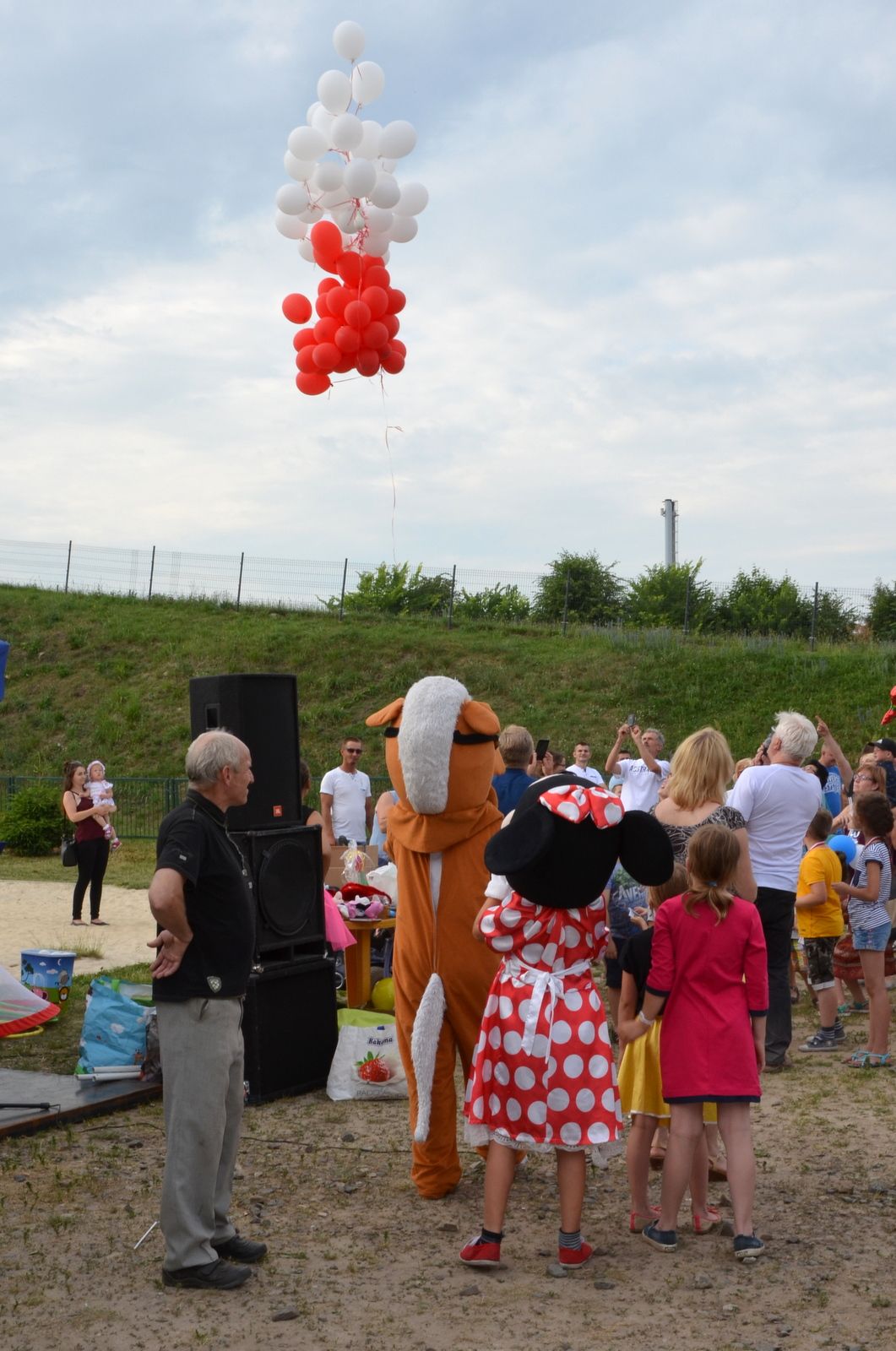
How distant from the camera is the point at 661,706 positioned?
2180 centimetres

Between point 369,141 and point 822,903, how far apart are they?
16.7 ft

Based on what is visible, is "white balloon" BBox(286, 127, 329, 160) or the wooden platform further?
"white balloon" BBox(286, 127, 329, 160)

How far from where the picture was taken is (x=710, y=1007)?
407 cm

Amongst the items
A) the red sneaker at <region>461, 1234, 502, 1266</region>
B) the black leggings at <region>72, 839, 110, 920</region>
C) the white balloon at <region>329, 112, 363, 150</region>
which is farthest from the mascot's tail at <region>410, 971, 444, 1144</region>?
the black leggings at <region>72, 839, 110, 920</region>

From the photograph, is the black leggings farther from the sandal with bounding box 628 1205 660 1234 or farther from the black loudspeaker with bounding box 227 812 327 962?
the sandal with bounding box 628 1205 660 1234

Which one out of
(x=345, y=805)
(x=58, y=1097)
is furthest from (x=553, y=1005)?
(x=345, y=805)

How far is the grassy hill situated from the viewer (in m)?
21.5

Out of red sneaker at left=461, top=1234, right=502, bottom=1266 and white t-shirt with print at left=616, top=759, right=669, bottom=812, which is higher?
white t-shirt with print at left=616, top=759, right=669, bottom=812

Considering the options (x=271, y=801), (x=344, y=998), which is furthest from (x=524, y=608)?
(x=271, y=801)

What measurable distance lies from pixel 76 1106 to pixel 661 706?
56.0 feet

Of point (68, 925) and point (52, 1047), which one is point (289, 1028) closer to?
point (52, 1047)

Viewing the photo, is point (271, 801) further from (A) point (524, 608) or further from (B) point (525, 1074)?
(A) point (524, 608)

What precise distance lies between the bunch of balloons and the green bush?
495 inches

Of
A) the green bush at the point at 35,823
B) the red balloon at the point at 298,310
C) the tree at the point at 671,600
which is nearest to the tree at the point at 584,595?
the tree at the point at 671,600
